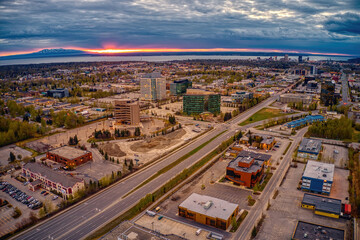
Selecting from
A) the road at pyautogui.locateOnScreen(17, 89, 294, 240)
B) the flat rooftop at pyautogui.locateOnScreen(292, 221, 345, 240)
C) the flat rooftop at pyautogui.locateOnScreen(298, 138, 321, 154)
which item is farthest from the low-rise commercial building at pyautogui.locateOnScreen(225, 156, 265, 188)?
the flat rooftop at pyautogui.locateOnScreen(298, 138, 321, 154)

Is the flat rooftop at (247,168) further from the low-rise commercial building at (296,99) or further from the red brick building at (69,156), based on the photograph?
the low-rise commercial building at (296,99)

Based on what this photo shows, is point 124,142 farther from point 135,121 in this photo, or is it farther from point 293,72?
point 293,72

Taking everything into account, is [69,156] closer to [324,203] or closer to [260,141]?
[260,141]

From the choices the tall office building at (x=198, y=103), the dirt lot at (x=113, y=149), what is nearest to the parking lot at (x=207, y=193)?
the dirt lot at (x=113, y=149)

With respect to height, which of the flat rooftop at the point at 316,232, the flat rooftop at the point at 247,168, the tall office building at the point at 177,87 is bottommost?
the flat rooftop at the point at 316,232

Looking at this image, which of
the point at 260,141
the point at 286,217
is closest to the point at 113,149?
the point at 260,141
